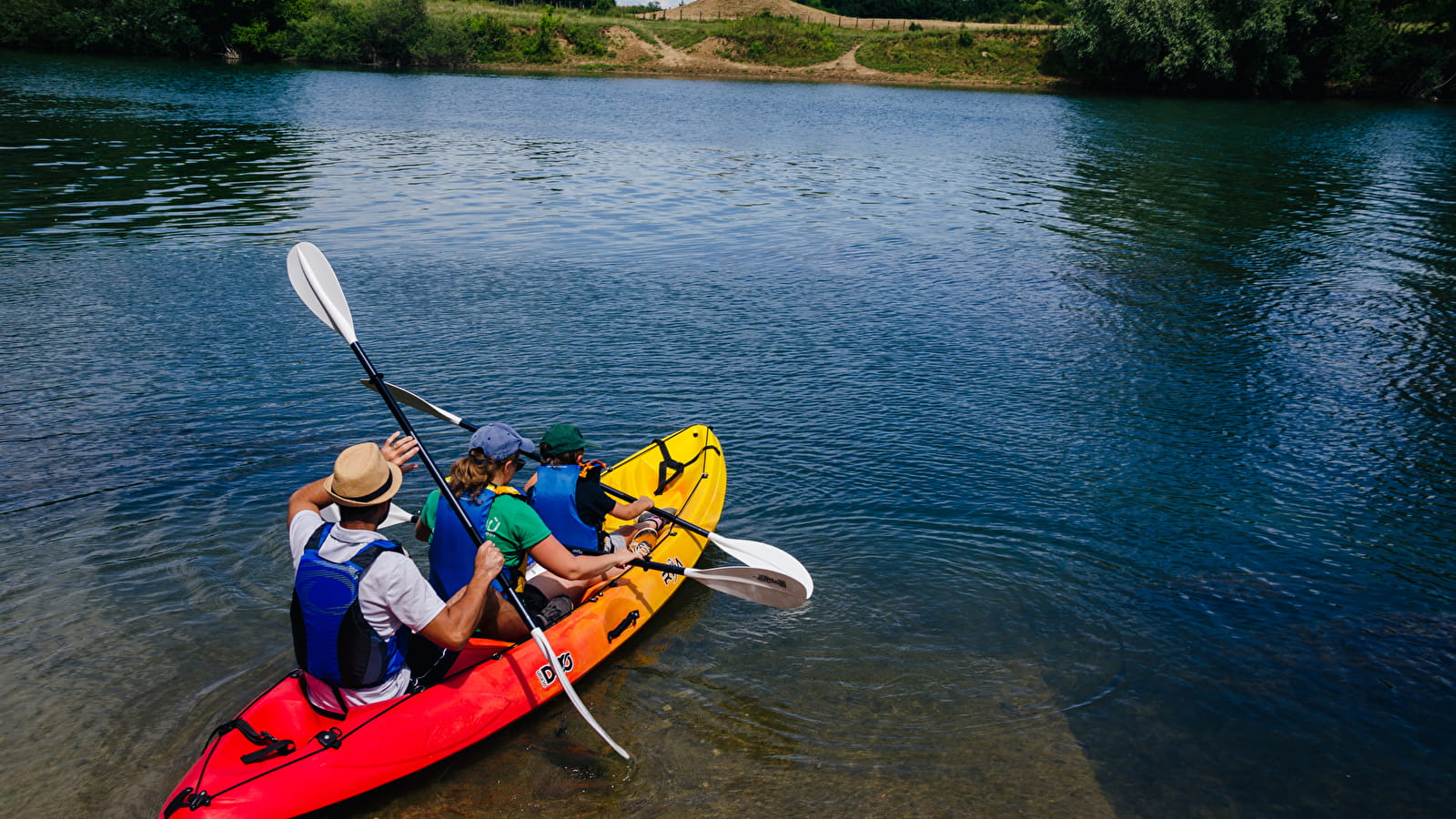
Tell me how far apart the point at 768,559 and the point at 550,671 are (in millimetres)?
1856

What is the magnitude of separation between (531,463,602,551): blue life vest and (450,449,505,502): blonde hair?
741 mm

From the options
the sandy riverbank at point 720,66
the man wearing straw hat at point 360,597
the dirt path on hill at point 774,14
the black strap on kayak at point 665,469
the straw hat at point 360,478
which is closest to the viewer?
the straw hat at point 360,478

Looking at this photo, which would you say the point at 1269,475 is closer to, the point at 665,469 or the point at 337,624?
the point at 665,469

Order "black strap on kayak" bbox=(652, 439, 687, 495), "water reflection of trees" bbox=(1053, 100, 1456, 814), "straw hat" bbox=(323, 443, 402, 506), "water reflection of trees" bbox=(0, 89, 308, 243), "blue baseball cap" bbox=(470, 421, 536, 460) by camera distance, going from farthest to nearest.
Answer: "water reflection of trees" bbox=(0, 89, 308, 243)
"black strap on kayak" bbox=(652, 439, 687, 495)
"water reflection of trees" bbox=(1053, 100, 1456, 814)
"blue baseball cap" bbox=(470, 421, 536, 460)
"straw hat" bbox=(323, 443, 402, 506)

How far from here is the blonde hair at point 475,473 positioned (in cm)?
582

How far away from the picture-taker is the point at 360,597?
4789 mm

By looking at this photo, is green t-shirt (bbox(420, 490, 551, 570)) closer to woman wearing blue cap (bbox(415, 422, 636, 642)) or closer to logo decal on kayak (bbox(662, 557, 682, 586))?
woman wearing blue cap (bbox(415, 422, 636, 642))

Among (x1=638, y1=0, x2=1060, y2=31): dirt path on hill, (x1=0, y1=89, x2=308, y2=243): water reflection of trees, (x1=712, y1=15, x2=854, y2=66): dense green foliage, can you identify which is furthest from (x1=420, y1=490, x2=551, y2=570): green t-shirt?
(x1=638, y1=0, x2=1060, y2=31): dirt path on hill

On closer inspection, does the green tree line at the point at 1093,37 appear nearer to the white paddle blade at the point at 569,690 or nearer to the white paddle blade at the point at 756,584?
the white paddle blade at the point at 756,584

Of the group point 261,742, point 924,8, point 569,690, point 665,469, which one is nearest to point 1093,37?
point 924,8

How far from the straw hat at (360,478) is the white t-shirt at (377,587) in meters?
0.20

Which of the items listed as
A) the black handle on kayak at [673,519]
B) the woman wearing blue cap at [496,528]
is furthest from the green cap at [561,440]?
the black handle on kayak at [673,519]

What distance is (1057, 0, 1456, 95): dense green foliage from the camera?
161 ft

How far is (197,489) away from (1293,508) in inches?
393
